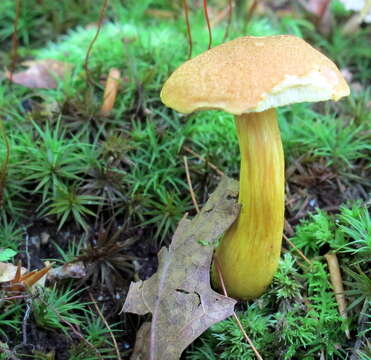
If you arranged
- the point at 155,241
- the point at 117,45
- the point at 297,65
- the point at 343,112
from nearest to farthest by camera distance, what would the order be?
the point at 297,65 < the point at 155,241 < the point at 343,112 < the point at 117,45

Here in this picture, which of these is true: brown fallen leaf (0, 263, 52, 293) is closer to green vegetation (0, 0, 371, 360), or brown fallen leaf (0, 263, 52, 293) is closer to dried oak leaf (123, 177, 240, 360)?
green vegetation (0, 0, 371, 360)

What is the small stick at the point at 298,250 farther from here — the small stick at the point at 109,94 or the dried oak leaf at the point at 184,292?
the small stick at the point at 109,94

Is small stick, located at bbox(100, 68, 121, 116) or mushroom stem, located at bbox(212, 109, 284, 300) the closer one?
mushroom stem, located at bbox(212, 109, 284, 300)

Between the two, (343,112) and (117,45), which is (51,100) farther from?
(343,112)

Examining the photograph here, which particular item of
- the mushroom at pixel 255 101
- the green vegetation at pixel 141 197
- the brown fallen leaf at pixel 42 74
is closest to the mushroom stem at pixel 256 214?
the mushroom at pixel 255 101

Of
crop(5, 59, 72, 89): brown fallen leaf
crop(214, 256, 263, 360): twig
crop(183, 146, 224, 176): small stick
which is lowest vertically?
crop(214, 256, 263, 360): twig

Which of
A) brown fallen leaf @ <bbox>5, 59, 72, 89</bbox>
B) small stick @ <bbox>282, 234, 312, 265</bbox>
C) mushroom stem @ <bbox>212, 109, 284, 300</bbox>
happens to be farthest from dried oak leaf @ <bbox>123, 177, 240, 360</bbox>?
brown fallen leaf @ <bbox>5, 59, 72, 89</bbox>

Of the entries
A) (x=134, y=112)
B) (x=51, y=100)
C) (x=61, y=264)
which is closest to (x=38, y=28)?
(x=51, y=100)
